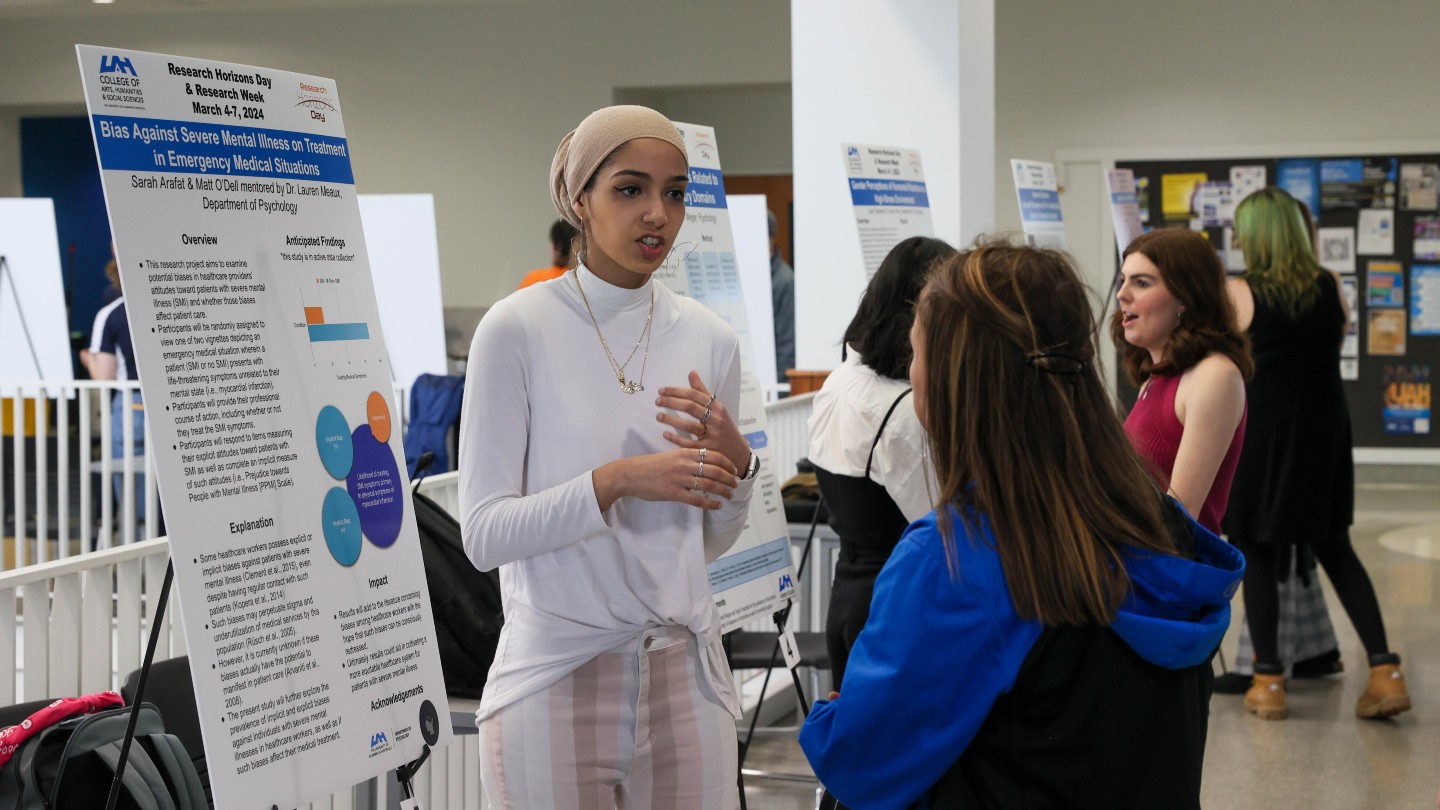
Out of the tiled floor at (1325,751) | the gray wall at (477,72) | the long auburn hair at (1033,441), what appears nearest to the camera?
the long auburn hair at (1033,441)

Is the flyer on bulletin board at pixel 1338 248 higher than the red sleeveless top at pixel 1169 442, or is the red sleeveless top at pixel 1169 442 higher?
the red sleeveless top at pixel 1169 442

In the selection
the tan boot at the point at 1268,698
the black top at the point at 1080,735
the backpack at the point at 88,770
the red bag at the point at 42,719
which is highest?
the black top at the point at 1080,735

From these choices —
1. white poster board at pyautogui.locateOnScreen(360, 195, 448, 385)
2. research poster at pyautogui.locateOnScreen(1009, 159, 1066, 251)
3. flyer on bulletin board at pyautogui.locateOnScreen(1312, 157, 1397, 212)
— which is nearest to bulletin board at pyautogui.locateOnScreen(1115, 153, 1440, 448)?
flyer on bulletin board at pyautogui.locateOnScreen(1312, 157, 1397, 212)

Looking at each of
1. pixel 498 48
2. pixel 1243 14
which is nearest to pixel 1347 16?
pixel 1243 14

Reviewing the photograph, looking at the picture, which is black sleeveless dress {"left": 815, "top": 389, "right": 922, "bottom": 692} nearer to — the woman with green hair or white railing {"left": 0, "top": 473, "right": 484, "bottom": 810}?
white railing {"left": 0, "top": 473, "right": 484, "bottom": 810}

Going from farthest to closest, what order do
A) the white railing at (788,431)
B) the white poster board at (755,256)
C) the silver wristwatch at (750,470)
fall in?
the white poster board at (755,256)
the white railing at (788,431)
the silver wristwatch at (750,470)

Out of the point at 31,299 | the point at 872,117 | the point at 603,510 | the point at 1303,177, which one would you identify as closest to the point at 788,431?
the point at 872,117

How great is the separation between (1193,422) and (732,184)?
31.0 ft

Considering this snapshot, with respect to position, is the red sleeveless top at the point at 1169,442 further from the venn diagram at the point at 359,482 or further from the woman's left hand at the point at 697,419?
the venn diagram at the point at 359,482

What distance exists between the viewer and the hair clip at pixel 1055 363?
134cm

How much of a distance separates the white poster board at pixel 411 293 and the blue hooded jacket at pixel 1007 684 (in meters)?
5.77

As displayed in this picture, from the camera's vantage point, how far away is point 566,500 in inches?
64.1

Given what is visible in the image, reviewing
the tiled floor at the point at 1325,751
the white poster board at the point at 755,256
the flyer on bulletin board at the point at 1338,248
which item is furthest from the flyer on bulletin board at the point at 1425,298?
the white poster board at the point at 755,256

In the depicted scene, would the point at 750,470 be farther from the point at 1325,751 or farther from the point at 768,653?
the point at 1325,751
